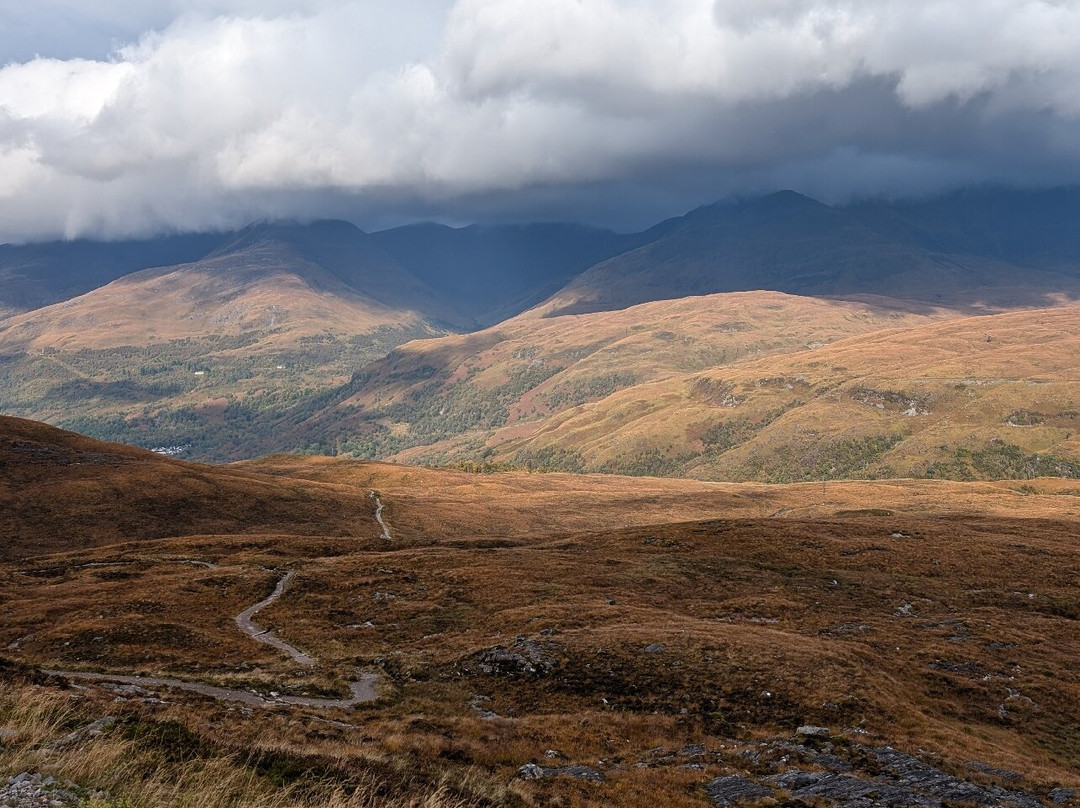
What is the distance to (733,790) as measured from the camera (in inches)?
967

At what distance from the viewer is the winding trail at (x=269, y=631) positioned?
4566 centimetres

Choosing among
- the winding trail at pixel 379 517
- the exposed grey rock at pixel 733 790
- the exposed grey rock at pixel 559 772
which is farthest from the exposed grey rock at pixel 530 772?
the winding trail at pixel 379 517

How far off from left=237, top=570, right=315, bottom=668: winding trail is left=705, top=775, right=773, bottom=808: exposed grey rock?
1053 inches

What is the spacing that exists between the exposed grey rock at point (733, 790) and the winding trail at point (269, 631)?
26756mm

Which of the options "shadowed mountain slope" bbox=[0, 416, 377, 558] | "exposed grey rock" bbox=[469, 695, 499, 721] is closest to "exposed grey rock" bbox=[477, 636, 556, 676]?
"exposed grey rock" bbox=[469, 695, 499, 721]

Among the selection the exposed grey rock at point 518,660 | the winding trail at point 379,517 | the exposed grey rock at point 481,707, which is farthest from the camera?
the winding trail at point 379,517

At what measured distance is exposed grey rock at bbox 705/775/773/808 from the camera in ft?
78.0

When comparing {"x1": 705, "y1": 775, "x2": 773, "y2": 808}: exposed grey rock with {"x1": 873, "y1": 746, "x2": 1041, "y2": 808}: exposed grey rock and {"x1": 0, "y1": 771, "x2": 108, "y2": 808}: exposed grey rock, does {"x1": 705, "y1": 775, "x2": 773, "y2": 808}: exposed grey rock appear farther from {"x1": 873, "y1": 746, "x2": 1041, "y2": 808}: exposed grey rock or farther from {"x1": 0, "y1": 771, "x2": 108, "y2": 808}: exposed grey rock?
{"x1": 0, "y1": 771, "x2": 108, "y2": 808}: exposed grey rock

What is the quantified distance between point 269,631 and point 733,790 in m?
39.1

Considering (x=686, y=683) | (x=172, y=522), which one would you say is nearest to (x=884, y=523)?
(x=686, y=683)

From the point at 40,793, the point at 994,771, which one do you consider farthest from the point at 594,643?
the point at 40,793

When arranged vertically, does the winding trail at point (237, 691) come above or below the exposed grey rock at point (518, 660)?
above

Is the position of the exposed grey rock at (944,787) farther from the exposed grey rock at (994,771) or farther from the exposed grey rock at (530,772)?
the exposed grey rock at (530,772)

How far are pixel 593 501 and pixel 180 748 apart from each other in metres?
170
